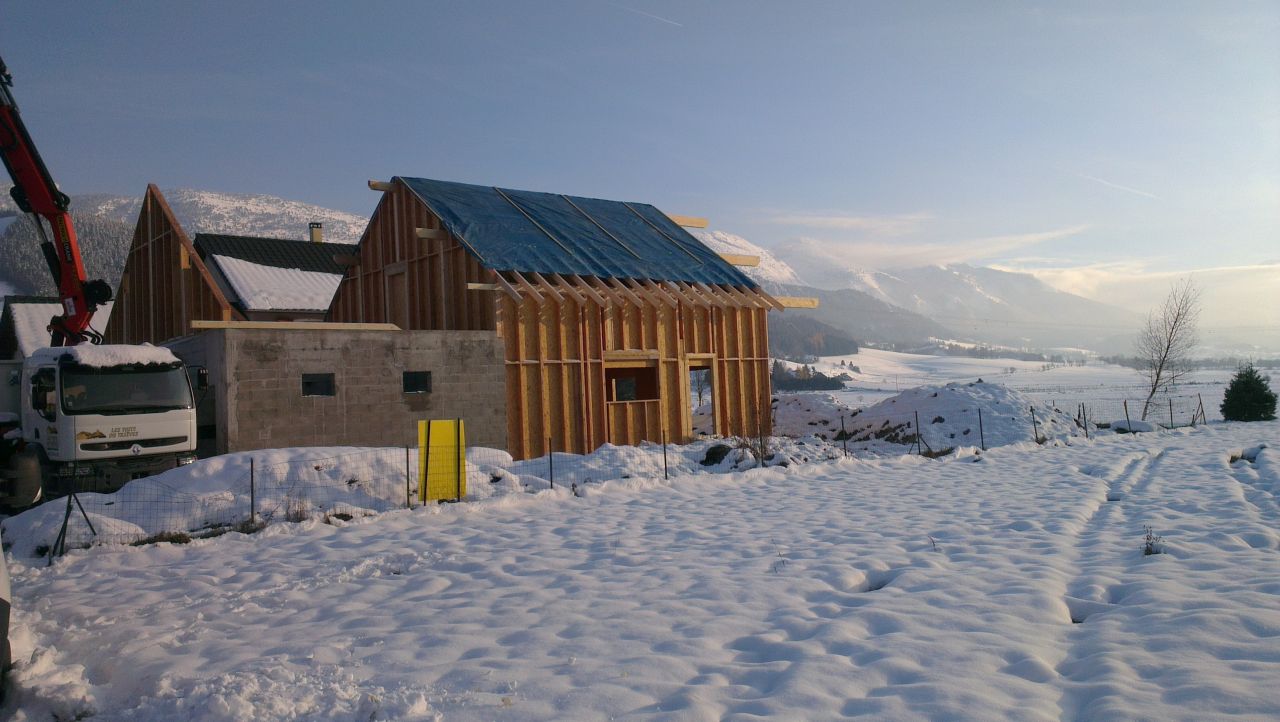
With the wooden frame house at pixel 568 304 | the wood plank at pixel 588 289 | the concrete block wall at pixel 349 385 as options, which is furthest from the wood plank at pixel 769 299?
the concrete block wall at pixel 349 385

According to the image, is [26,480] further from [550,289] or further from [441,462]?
[550,289]

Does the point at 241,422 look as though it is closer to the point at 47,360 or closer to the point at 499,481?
the point at 47,360

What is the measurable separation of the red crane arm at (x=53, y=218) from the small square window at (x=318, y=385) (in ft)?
15.2

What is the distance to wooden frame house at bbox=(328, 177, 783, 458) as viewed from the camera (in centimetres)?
1794

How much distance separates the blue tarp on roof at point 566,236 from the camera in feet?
61.5

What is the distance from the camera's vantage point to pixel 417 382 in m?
16.2

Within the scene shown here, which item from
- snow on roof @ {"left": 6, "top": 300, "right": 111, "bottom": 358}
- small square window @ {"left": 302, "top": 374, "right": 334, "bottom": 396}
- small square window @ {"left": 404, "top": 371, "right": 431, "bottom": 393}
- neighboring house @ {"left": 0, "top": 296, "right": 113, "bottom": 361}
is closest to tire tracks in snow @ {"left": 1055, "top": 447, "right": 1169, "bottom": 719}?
small square window @ {"left": 404, "top": 371, "right": 431, "bottom": 393}

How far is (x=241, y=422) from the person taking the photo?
1384 centimetres

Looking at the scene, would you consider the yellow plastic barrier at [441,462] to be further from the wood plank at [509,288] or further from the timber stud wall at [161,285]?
the timber stud wall at [161,285]

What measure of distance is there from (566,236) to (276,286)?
44.7 feet

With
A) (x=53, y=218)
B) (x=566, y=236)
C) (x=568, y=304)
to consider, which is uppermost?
(x=566, y=236)

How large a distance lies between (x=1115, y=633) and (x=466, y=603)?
15.9 feet

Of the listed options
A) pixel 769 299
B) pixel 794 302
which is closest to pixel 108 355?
pixel 769 299

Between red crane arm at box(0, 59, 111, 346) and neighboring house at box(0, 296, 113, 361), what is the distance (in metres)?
20.8
